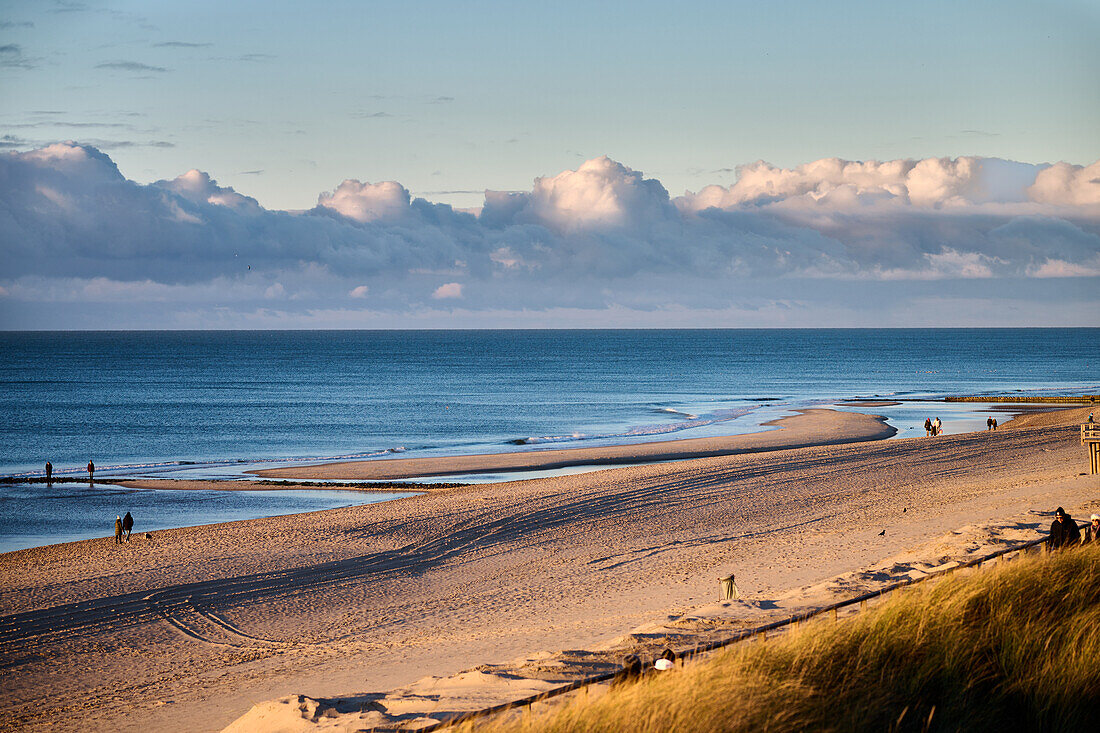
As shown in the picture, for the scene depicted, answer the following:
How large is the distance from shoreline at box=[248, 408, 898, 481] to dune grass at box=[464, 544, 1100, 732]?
108ft

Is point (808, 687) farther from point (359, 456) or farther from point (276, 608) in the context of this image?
point (359, 456)

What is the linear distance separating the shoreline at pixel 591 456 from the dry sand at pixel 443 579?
Result: 8885mm

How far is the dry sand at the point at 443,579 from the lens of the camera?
45.6 ft

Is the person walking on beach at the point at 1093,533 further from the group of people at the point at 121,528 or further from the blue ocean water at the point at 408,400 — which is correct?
the blue ocean water at the point at 408,400

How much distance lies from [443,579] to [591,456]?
1040 inches

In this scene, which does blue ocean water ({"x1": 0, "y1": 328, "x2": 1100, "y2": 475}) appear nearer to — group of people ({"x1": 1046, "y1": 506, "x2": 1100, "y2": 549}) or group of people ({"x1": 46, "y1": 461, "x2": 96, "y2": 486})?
group of people ({"x1": 46, "y1": 461, "x2": 96, "y2": 486})

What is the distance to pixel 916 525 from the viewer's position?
2423 centimetres

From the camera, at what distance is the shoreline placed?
43750 millimetres

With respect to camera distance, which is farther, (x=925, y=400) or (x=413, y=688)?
(x=925, y=400)

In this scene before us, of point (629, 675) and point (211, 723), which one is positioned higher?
point (629, 675)

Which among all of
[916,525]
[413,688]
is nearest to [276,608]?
[413,688]

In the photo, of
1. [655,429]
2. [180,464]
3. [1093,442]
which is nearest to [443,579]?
[1093,442]

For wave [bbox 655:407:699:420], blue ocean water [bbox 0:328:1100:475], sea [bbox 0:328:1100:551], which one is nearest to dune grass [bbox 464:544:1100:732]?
sea [bbox 0:328:1100:551]

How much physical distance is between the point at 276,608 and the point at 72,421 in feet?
190
